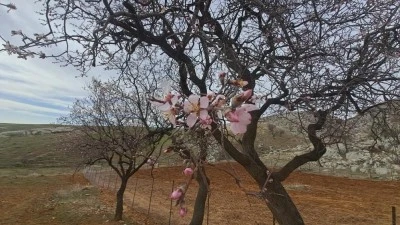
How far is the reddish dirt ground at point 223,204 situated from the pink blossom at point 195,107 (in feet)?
26.7

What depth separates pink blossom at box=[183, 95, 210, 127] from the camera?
0.90 meters

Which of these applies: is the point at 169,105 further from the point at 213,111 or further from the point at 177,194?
the point at 177,194

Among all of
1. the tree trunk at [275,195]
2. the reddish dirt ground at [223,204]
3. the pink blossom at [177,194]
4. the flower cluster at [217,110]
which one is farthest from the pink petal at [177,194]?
the reddish dirt ground at [223,204]

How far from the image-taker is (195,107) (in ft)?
2.99

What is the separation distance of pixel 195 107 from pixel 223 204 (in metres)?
15.5

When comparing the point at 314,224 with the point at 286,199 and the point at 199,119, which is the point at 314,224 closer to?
the point at 286,199

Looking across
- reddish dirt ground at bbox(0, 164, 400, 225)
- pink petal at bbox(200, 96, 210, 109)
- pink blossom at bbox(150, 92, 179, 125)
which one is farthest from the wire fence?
pink petal at bbox(200, 96, 210, 109)

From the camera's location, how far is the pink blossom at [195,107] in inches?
35.6

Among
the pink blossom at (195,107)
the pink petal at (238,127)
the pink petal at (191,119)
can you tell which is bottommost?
the pink petal at (238,127)

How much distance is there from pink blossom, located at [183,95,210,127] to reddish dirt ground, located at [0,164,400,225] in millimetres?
8138

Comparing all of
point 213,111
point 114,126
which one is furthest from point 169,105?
point 114,126

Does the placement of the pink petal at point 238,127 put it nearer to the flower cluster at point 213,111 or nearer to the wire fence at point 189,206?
the flower cluster at point 213,111

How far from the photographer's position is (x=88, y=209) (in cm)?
1497

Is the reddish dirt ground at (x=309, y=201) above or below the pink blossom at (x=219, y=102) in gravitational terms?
below
